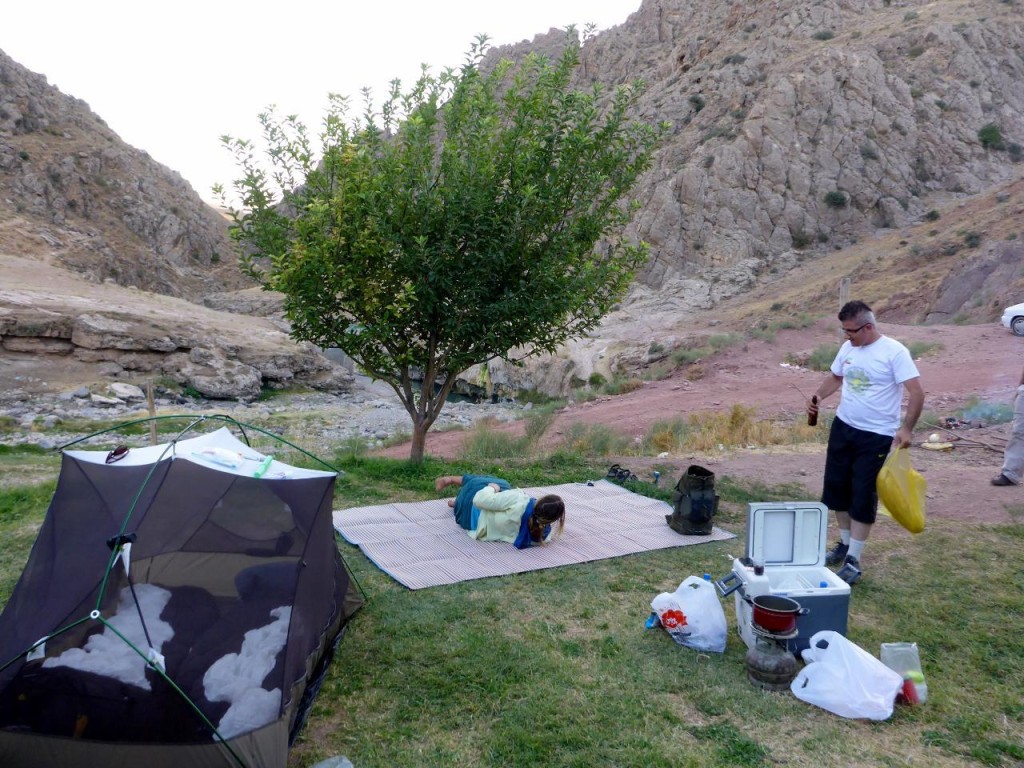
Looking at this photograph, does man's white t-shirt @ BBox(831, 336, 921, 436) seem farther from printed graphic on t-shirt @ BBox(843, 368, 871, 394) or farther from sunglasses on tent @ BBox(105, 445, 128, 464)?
sunglasses on tent @ BBox(105, 445, 128, 464)

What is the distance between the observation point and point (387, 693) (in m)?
4.12

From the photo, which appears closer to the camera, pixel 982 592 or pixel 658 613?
pixel 658 613

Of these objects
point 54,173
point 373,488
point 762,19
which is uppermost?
point 762,19

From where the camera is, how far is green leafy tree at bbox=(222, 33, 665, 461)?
7883mm

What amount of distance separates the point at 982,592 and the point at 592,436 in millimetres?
7859

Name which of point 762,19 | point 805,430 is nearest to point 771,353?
point 805,430

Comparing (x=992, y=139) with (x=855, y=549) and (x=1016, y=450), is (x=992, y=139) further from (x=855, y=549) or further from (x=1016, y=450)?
(x=855, y=549)

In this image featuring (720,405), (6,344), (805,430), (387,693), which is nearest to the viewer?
(387,693)

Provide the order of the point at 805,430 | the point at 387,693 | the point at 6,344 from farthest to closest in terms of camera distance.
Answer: the point at 6,344, the point at 805,430, the point at 387,693

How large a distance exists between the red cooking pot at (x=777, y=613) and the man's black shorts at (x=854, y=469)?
1306 millimetres

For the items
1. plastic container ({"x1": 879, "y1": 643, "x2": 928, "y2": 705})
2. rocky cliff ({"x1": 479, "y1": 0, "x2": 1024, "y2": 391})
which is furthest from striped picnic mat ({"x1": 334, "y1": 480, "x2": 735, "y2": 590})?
rocky cliff ({"x1": 479, "y1": 0, "x2": 1024, "y2": 391})

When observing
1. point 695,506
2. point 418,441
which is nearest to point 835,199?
point 418,441

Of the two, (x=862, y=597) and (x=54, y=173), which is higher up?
(x=54, y=173)

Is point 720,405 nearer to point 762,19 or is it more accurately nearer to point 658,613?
point 658,613
